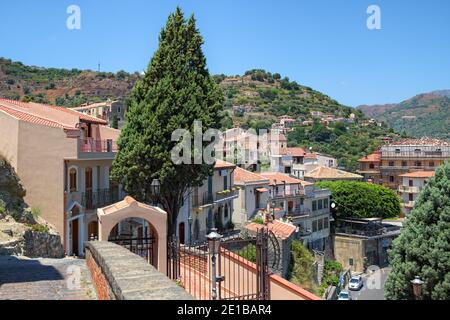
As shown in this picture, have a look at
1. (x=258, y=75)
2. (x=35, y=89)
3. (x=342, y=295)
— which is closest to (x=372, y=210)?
(x=342, y=295)

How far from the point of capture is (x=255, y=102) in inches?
6216

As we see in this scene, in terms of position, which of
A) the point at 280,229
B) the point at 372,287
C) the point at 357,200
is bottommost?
the point at 372,287

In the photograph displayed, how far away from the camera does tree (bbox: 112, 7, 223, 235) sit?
78.2ft

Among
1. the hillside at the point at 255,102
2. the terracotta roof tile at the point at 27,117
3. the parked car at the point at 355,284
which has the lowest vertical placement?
the parked car at the point at 355,284

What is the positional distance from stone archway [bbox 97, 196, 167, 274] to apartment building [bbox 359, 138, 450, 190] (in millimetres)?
77434

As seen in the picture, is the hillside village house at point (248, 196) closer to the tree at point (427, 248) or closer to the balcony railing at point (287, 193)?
the balcony railing at point (287, 193)

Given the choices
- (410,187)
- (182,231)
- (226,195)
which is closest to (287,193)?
(226,195)

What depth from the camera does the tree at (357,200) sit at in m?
62.3

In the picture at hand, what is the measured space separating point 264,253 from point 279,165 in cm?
6114

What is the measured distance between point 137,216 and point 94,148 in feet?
41.5

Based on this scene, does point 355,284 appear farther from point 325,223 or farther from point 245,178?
point 245,178

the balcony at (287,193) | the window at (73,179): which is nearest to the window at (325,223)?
the balcony at (287,193)

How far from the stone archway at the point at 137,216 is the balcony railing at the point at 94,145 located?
1070 centimetres

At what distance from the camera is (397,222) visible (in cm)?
6931
